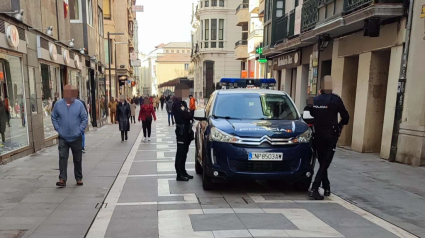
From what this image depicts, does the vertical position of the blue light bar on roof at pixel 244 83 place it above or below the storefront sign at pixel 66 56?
below

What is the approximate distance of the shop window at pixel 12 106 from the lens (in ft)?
28.6

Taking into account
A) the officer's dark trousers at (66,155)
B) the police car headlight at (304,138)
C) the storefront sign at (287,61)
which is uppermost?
the storefront sign at (287,61)

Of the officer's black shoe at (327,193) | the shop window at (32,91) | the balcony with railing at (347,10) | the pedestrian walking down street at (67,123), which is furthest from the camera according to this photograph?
the shop window at (32,91)

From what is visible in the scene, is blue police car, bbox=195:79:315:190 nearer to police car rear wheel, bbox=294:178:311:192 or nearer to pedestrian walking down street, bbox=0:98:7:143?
police car rear wheel, bbox=294:178:311:192

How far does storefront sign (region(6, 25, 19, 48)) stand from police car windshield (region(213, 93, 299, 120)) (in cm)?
567

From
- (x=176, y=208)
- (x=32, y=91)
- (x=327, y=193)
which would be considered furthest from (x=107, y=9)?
(x=327, y=193)

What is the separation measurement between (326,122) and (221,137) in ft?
5.68

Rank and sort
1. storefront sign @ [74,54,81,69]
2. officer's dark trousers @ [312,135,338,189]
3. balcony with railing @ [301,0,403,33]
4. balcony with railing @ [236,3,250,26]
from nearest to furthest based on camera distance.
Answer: officer's dark trousers @ [312,135,338,189], balcony with railing @ [301,0,403,33], storefront sign @ [74,54,81,69], balcony with railing @ [236,3,250,26]

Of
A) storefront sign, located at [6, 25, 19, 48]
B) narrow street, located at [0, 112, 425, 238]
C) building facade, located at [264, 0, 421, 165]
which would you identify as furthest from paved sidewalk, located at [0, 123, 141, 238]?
building facade, located at [264, 0, 421, 165]

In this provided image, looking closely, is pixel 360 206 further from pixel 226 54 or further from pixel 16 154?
pixel 226 54

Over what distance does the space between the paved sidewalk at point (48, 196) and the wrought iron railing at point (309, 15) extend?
931 cm

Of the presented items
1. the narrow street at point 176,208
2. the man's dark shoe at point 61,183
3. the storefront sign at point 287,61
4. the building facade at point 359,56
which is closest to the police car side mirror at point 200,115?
the narrow street at point 176,208

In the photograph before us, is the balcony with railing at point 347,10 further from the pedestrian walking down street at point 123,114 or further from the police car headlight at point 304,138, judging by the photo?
the pedestrian walking down street at point 123,114

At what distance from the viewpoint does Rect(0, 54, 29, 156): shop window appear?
873 cm
